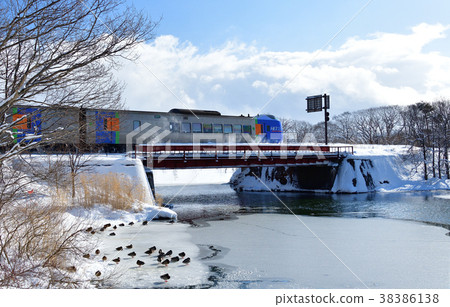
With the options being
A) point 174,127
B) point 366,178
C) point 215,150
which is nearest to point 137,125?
point 174,127

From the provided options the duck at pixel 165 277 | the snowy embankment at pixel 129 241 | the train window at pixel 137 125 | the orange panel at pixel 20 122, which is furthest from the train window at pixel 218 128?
the duck at pixel 165 277

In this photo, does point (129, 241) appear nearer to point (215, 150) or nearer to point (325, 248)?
point (325, 248)

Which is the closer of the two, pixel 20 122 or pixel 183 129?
pixel 20 122

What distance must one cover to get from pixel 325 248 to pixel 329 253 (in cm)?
73

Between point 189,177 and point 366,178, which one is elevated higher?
point 366,178

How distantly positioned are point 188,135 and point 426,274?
25.1m

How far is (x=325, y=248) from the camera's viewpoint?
12.4 meters

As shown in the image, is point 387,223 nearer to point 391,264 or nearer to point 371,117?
point 391,264

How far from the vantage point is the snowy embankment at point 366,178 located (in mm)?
38156

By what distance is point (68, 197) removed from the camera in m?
18.2

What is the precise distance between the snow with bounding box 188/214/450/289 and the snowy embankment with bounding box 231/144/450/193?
2022 centimetres

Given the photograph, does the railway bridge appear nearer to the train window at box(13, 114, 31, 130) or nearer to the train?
the train

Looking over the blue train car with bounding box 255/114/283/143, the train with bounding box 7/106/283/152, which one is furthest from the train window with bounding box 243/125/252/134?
the blue train car with bounding box 255/114/283/143
